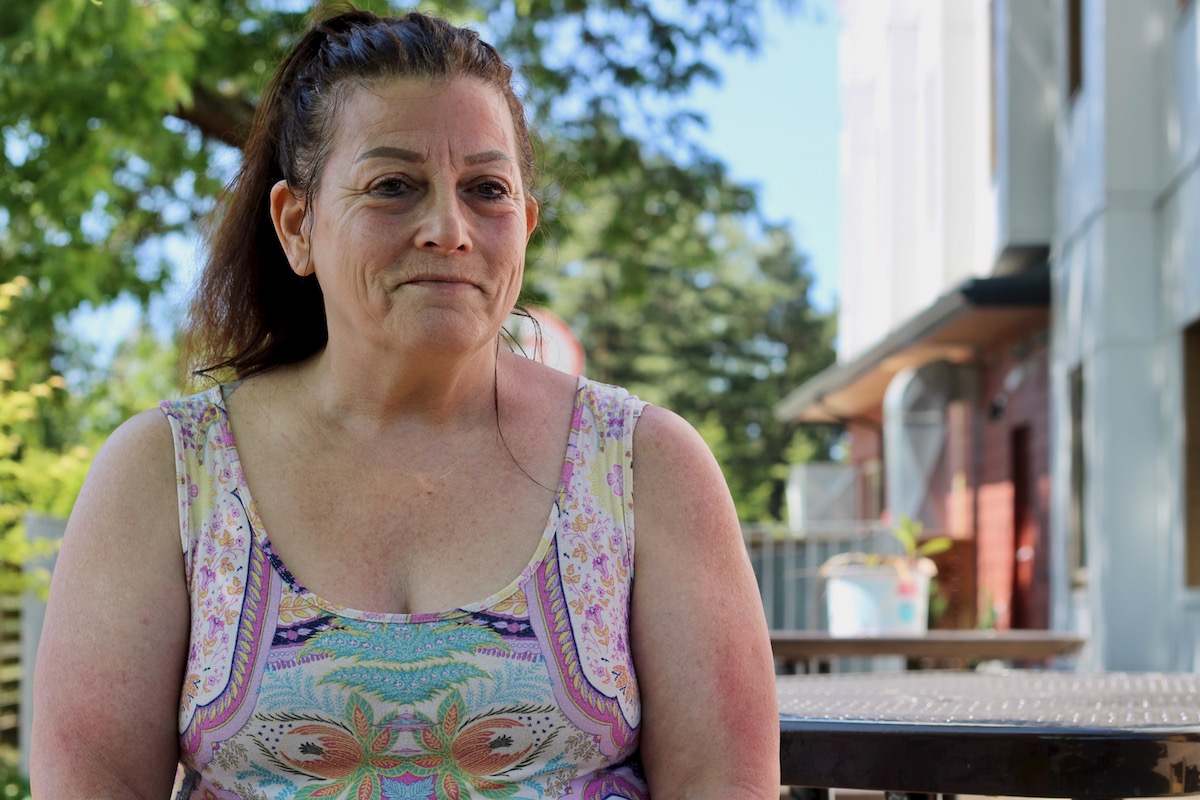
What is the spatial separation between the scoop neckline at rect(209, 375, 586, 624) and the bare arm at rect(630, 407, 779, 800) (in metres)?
0.11

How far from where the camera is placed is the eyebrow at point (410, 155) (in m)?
2.03

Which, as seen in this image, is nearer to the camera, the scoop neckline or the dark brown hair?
the scoop neckline

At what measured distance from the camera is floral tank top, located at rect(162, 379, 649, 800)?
74.3 inches

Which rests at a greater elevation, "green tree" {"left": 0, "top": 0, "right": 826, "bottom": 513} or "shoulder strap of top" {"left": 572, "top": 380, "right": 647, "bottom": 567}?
"green tree" {"left": 0, "top": 0, "right": 826, "bottom": 513}

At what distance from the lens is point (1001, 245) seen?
1278 centimetres

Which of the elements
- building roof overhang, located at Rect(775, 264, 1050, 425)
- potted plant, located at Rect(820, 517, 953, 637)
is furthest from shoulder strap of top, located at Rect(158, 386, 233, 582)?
building roof overhang, located at Rect(775, 264, 1050, 425)

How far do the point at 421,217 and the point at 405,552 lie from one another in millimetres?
422

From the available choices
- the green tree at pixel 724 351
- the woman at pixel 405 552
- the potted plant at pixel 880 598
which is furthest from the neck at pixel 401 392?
the green tree at pixel 724 351

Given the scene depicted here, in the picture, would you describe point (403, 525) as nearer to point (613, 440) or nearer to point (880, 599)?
point (613, 440)

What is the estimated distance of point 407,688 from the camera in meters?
1.88

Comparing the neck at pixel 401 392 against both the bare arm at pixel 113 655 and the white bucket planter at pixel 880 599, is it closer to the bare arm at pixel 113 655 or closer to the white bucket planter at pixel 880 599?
the bare arm at pixel 113 655

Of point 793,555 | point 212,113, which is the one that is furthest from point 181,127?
point 793,555

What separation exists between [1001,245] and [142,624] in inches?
456

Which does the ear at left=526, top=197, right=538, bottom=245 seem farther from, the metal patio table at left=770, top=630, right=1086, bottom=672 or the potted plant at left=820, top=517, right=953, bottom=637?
the potted plant at left=820, top=517, right=953, bottom=637
